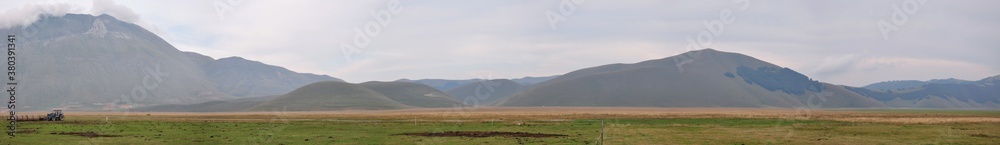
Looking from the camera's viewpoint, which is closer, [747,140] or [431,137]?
[747,140]

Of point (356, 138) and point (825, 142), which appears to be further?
point (356, 138)

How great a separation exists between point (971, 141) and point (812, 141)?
1084 centimetres

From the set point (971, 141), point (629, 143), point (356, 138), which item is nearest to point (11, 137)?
point (356, 138)

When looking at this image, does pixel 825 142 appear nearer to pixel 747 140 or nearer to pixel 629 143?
pixel 747 140

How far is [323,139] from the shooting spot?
61875 millimetres

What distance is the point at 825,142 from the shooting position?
2312 inches

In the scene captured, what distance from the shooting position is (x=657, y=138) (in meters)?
64.1

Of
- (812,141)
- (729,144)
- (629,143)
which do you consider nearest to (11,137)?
(629,143)

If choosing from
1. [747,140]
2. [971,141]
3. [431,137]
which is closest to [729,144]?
[747,140]

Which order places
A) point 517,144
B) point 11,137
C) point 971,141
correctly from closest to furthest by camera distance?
point 517,144 < point 971,141 < point 11,137

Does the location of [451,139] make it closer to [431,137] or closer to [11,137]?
[431,137]

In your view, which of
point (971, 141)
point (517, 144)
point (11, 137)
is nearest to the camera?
point (517, 144)

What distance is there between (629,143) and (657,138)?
299 inches

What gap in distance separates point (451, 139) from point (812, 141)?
26416 mm
